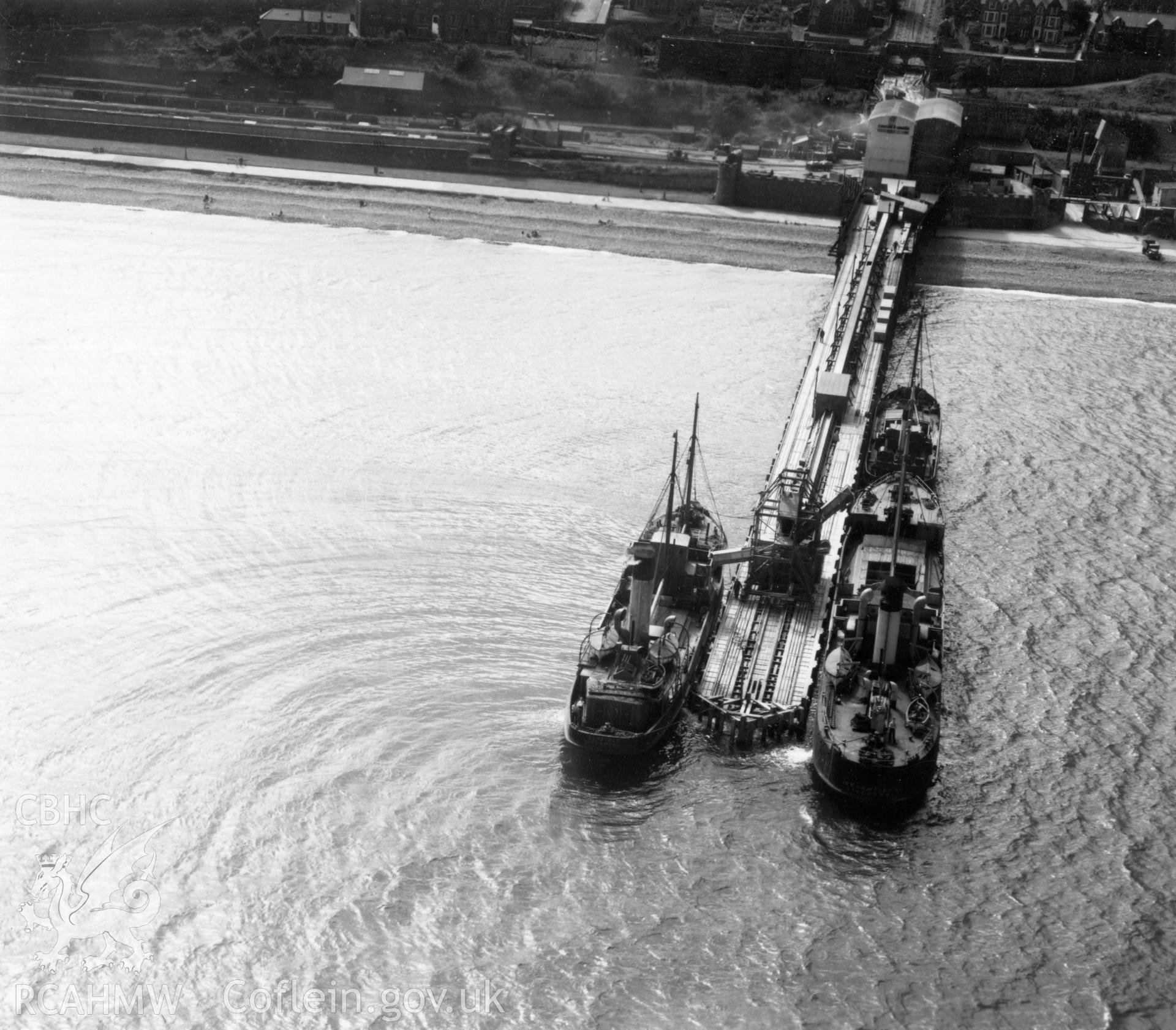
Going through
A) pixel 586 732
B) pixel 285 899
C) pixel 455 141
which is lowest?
pixel 285 899

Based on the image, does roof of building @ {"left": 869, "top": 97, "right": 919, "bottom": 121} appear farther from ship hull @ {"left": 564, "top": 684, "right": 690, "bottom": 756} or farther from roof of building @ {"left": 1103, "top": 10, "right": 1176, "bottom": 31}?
ship hull @ {"left": 564, "top": 684, "right": 690, "bottom": 756}

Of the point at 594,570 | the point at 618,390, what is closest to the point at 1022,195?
the point at 618,390

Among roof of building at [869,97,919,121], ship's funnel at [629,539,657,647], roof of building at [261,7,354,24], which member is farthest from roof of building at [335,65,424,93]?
ship's funnel at [629,539,657,647]

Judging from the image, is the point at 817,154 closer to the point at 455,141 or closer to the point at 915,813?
the point at 455,141

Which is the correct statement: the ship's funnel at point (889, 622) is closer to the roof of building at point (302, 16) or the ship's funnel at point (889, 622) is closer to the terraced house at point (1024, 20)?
the terraced house at point (1024, 20)

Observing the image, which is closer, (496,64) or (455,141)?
(455,141)

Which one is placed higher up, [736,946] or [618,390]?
[618,390]
